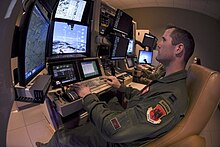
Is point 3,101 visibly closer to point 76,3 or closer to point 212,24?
point 76,3

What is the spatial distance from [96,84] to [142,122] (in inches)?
34.7

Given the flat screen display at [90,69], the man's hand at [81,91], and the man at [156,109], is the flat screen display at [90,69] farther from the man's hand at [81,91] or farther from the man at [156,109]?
the man at [156,109]

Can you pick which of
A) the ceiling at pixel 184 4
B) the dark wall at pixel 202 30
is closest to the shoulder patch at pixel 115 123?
the ceiling at pixel 184 4

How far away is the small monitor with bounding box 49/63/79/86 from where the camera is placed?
1.49 meters

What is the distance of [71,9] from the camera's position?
73.1 inches

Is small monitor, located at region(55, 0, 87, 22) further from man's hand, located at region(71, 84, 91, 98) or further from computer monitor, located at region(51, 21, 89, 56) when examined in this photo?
man's hand, located at region(71, 84, 91, 98)

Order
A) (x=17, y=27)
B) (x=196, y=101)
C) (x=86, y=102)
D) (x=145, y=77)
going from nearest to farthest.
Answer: (x=17, y=27) < (x=196, y=101) < (x=86, y=102) < (x=145, y=77)

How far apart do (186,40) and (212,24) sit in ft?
21.7

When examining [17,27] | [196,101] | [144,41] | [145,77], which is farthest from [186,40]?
[144,41]

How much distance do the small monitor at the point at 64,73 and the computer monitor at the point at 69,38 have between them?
0.73 feet

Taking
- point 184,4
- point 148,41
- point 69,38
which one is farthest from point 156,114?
point 184,4

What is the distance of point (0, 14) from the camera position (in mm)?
655

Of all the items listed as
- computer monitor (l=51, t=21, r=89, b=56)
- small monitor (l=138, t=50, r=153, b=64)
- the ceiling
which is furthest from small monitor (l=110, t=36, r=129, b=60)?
the ceiling

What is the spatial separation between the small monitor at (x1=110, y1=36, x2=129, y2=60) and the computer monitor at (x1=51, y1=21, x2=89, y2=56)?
431 mm
